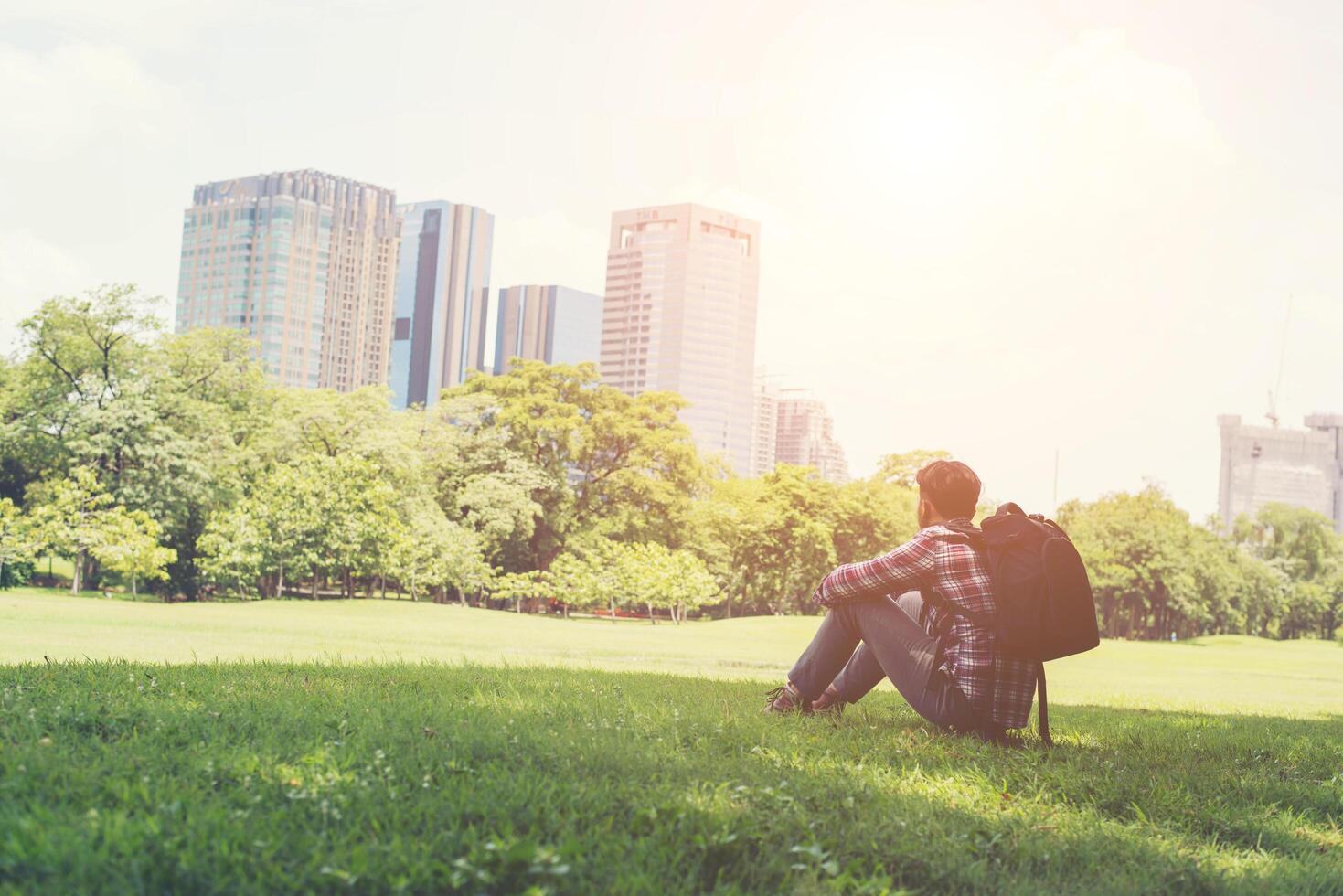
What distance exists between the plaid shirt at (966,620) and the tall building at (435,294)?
161 meters

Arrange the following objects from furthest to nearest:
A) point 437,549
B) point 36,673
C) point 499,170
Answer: point 499,170 → point 437,549 → point 36,673

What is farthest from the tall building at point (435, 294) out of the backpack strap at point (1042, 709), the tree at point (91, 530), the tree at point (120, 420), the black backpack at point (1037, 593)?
the black backpack at point (1037, 593)

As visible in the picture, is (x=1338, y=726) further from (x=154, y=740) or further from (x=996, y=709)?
(x=154, y=740)

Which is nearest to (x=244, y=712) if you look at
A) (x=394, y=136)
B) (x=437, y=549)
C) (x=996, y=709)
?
(x=996, y=709)

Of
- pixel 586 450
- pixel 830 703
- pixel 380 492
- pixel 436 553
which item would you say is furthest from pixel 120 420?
pixel 830 703

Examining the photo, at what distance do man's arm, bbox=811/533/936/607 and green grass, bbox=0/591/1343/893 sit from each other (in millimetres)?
616

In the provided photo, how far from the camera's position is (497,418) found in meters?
35.4

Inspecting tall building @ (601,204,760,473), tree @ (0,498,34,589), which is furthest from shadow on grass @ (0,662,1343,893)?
tall building @ (601,204,760,473)

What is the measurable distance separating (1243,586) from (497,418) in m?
45.2

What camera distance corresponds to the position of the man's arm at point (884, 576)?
15.3 ft

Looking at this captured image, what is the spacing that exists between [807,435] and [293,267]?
90356 mm

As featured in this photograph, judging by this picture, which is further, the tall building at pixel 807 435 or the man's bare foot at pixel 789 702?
the tall building at pixel 807 435

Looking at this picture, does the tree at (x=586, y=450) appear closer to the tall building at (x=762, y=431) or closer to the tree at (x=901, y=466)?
the tree at (x=901, y=466)

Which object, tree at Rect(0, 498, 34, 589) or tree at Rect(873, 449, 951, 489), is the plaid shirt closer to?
tree at Rect(0, 498, 34, 589)
